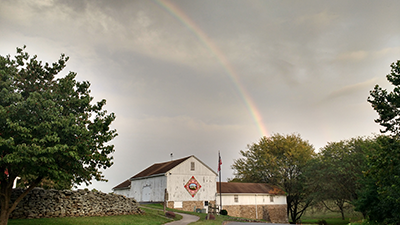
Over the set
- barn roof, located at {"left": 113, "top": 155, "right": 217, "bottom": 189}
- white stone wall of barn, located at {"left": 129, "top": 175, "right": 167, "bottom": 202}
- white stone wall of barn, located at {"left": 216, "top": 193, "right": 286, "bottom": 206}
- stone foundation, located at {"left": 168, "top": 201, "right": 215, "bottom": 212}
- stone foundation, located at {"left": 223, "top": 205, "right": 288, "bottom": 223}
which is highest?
barn roof, located at {"left": 113, "top": 155, "right": 217, "bottom": 189}

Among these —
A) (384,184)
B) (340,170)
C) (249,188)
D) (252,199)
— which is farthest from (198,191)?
(384,184)

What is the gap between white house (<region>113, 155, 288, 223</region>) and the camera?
4353 cm

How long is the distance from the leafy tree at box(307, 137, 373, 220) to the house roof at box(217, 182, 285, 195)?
8016 mm

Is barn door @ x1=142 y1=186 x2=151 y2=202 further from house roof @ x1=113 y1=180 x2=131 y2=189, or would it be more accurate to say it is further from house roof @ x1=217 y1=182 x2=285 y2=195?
house roof @ x1=217 y1=182 x2=285 y2=195

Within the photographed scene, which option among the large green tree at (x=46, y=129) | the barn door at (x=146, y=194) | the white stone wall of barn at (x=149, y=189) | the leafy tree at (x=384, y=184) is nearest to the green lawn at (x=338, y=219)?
the leafy tree at (x=384, y=184)

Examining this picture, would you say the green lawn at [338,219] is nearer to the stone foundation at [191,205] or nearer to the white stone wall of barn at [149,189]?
the stone foundation at [191,205]

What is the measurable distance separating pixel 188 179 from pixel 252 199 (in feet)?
42.3

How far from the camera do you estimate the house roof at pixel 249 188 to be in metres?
48.9

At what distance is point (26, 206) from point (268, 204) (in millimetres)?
41255

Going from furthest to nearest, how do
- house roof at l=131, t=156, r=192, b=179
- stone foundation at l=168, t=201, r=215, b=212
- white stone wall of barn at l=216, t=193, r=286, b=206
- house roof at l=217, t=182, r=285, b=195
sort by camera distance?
house roof at l=217, t=182, r=285, b=195, white stone wall of barn at l=216, t=193, r=286, b=206, house roof at l=131, t=156, r=192, b=179, stone foundation at l=168, t=201, r=215, b=212

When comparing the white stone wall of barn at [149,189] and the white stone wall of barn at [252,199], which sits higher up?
the white stone wall of barn at [149,189]

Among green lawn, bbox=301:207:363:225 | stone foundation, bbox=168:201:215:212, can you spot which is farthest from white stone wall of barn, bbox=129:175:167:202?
green lawn, bbox=301:207:363:225

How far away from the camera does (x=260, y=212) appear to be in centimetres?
5038

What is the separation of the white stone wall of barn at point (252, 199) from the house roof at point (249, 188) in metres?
0.68
